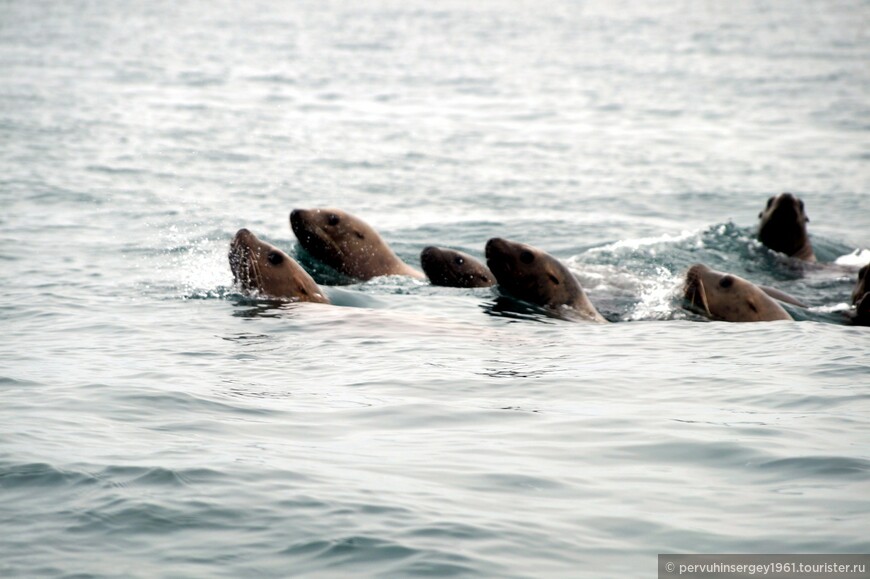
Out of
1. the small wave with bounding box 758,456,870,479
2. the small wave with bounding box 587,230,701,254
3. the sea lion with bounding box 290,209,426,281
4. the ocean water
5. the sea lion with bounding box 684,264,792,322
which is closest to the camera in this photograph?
the ocean water

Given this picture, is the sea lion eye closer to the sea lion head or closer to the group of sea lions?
the group of sea lions

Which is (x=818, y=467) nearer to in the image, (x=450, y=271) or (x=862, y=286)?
(x=862, y=286)

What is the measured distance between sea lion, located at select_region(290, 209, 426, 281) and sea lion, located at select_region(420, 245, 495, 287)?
0.52 m

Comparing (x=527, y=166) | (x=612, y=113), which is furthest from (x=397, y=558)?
(x=612, y=113)

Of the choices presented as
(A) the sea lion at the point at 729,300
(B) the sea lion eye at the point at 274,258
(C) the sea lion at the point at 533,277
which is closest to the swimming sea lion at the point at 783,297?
(A) the sea lion at the point at 729,300

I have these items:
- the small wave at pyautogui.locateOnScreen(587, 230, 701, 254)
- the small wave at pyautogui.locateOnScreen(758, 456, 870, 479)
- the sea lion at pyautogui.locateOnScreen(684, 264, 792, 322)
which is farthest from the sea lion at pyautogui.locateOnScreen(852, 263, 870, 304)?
the small wave at pyautogui.locateOnScreen(758, 456, 870, 479)

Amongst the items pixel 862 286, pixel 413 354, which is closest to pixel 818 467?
pixel 413 354

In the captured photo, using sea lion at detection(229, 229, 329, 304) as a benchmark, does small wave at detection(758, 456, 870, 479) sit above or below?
below

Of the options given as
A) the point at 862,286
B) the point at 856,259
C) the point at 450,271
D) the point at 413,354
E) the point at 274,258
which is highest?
the point at 274,258

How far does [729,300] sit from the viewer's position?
36.7 ft

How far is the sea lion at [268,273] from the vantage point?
11.2 m

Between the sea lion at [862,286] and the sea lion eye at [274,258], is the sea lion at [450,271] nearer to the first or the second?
the sea lion eye at [274,258]

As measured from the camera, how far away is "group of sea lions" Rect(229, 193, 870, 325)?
1120 cm

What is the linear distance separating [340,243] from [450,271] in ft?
4.36
